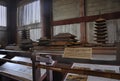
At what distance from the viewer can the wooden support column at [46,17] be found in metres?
4.94

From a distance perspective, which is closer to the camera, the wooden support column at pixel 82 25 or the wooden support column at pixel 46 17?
the wooden support column at pixel 82 25

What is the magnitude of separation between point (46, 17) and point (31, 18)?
1.40 m

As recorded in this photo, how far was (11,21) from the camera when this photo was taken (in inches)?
278

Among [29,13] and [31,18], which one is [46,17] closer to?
[31,18]

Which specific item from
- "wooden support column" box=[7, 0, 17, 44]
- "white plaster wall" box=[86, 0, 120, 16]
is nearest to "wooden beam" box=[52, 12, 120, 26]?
"white plaster wall" box=[86, 0, 120, 16]

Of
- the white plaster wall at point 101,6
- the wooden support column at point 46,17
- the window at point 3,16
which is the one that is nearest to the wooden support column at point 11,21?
the window at point 3,16

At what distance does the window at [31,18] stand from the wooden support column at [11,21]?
29 centimetres

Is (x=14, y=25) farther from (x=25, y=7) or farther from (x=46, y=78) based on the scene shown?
(x=46, y=78)

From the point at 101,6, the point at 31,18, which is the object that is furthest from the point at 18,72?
the point at 31,18

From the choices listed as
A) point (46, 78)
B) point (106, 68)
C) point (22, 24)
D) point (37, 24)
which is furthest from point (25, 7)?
point (106, 68)

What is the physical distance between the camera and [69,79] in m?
1.19

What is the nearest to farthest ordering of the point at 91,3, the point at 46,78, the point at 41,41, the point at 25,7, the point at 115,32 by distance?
the point at 46,78
the point at 41,41
the point at 115,32
the point at 91,3
the point at 25,7

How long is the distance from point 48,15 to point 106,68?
165 inches

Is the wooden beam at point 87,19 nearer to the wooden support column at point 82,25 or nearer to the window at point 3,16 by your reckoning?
the wooden support column at point 82,25
